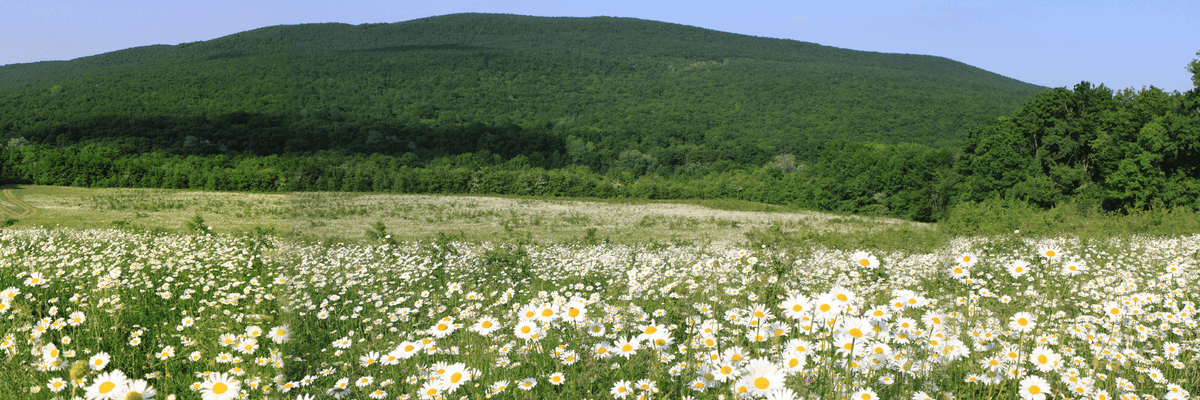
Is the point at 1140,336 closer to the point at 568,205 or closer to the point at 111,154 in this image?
the point at 111,154

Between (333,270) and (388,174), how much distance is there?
3369 mm

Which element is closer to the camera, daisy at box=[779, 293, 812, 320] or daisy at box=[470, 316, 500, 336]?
daisy at box=[779, 293, 812, 320]

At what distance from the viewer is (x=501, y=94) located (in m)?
77.8

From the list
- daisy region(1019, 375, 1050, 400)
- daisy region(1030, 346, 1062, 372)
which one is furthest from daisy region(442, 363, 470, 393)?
daisy region(1030, 346, 1062, 372)

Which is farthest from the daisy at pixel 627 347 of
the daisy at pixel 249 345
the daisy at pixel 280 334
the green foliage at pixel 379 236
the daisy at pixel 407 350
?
the green foliage at pixel 379 236

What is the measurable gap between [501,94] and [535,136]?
2914cm

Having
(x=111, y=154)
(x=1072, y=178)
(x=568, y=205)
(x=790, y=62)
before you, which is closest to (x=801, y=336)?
(x=111, y=154)

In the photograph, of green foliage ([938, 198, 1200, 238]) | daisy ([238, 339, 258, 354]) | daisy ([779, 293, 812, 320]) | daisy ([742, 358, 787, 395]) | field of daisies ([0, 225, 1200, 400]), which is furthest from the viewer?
green foliage ([938, 198, 1200, 238])

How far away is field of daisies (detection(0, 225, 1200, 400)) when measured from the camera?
1.93 m

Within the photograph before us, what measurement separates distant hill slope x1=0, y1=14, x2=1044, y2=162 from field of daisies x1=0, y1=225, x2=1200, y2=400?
43.2 inches

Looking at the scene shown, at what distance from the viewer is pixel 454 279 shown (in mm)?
5793

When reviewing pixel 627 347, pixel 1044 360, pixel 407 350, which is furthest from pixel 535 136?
pixel 1044 360

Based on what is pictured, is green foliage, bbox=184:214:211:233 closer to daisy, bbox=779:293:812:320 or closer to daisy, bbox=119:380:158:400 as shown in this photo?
daisy, bbox=119:380:158:400

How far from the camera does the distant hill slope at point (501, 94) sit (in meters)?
4.05
